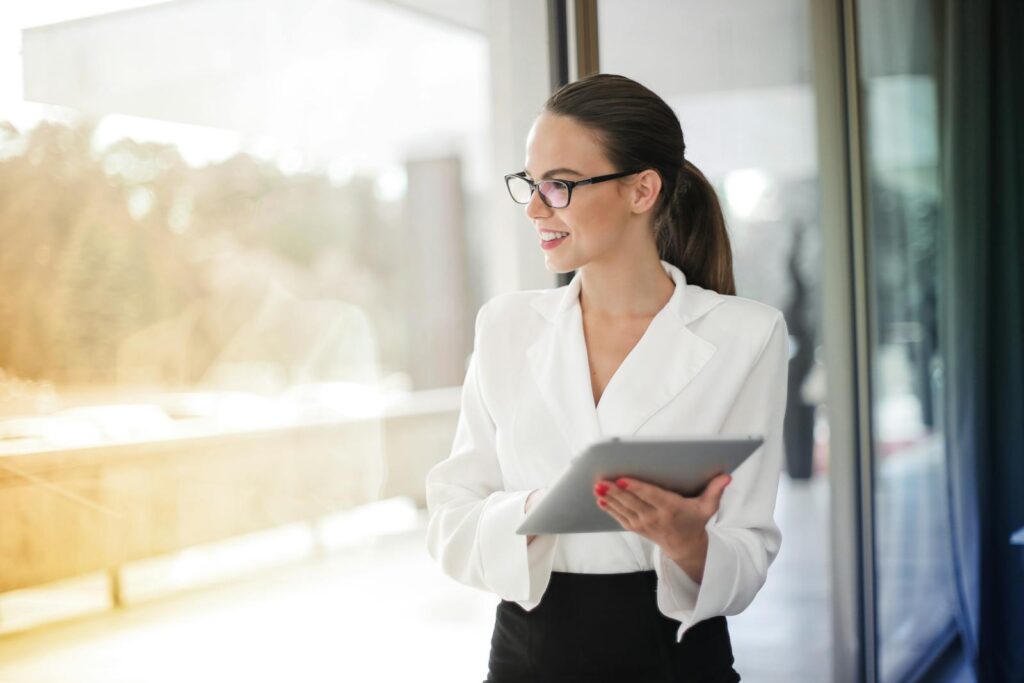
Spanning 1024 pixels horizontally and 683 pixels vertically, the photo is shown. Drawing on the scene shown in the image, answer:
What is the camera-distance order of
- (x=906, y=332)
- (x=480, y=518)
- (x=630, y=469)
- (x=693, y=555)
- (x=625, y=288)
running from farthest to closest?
(x=906, y=332), (x=625, y=288), (x=480, y=518), (x=693, y=555), (x=630, y=469)

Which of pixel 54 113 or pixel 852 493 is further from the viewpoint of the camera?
pixel 852 493

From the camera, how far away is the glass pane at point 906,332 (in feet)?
11.5

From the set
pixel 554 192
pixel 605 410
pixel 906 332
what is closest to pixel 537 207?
pixel 554 192

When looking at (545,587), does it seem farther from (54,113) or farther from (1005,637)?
(1005,637)

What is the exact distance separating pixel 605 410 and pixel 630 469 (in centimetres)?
36

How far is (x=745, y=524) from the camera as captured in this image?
4.83ft

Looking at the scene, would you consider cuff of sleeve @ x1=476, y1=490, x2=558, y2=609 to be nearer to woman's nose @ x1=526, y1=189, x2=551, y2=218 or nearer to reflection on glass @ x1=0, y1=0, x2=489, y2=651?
woman's nose @ x1=526, y1=189, x2=551, y2=218

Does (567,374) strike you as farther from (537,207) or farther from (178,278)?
(178,278)

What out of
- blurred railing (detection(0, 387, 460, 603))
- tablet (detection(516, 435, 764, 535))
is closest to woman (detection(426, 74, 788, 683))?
tablet (detection(516, 435, 764, 535))

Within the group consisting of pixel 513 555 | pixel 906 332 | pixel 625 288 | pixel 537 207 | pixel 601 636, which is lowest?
pixel 601 636

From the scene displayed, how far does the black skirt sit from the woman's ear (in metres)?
0.54

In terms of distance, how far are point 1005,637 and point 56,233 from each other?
125 inches

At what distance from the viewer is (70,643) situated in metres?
1.77

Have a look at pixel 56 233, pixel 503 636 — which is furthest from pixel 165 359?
pixel 503 636
